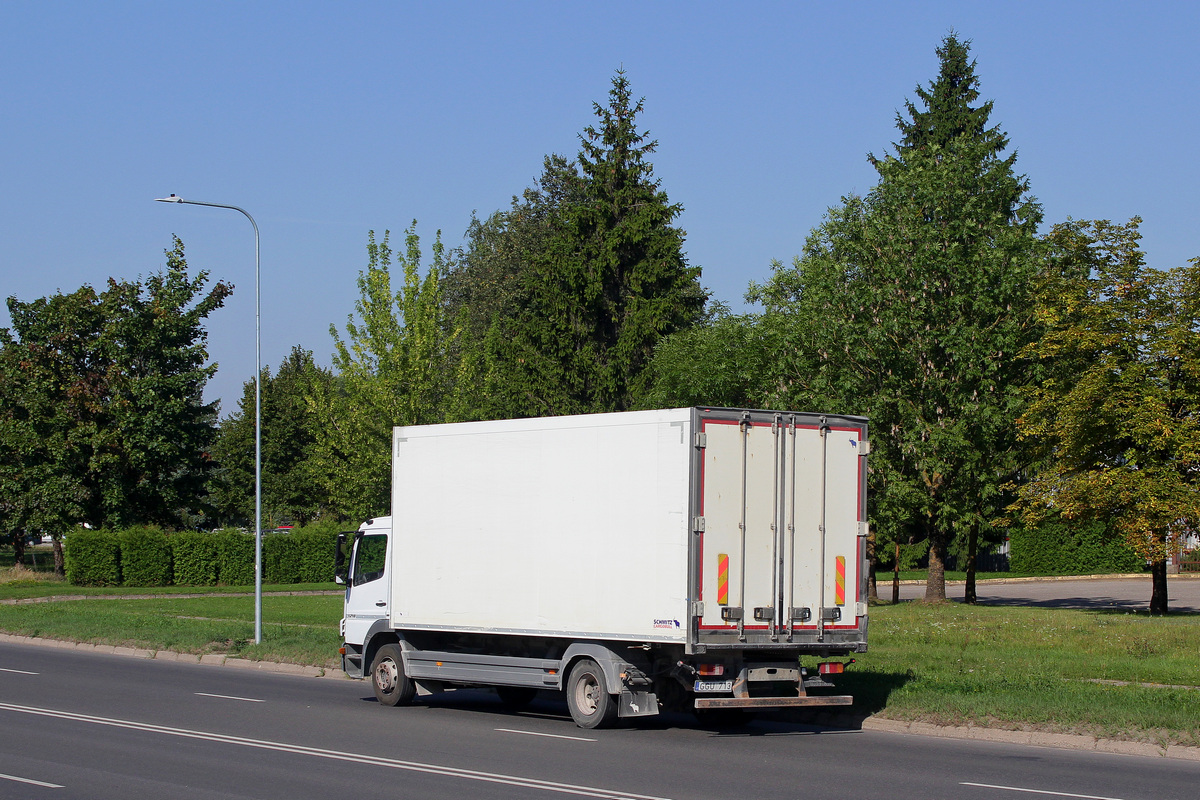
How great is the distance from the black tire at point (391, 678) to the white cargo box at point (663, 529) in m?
1.29

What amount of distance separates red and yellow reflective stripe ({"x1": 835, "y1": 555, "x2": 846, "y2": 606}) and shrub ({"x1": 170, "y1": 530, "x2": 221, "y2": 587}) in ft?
134

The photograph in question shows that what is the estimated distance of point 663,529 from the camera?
512 inches

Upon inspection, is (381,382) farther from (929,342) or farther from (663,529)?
(663,529)

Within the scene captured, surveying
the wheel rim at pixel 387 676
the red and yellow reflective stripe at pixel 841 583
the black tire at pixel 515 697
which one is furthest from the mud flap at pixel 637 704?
the wheel rim at pixel 387 676

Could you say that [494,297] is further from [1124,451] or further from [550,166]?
[1124,451]

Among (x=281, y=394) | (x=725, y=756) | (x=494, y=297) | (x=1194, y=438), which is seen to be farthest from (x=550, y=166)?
(x=725, y=756)

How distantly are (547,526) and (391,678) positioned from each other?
146 inches

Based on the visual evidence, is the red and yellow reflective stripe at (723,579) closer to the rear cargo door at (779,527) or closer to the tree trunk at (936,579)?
the rear cargo door at (779,527)

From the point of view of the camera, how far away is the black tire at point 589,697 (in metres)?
13.5

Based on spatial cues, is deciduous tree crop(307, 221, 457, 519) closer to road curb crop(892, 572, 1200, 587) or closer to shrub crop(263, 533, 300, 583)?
shrub crop(263, 533, 300, 583)

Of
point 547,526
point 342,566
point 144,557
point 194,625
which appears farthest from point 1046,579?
point 547,526

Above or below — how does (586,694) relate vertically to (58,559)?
above

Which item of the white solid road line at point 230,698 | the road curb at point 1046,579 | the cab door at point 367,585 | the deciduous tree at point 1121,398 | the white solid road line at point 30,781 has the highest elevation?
the deciduous tree at point 1121,398

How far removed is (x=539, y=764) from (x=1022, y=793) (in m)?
4.09
